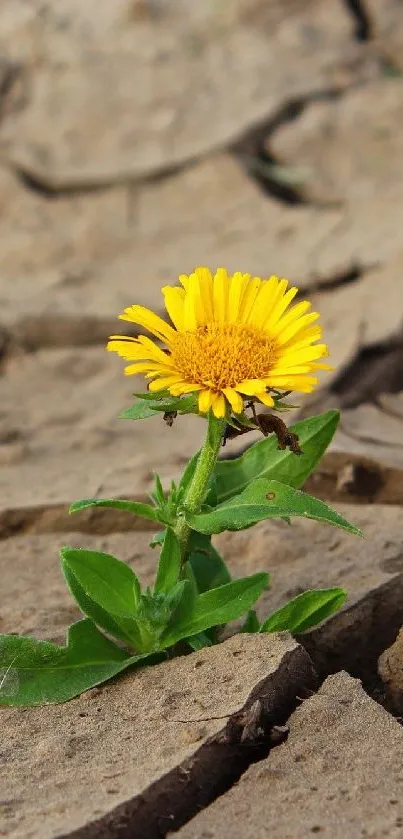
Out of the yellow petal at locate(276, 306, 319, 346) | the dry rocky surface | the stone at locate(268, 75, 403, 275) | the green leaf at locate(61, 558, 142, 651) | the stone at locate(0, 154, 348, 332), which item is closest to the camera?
the dry rocky surface

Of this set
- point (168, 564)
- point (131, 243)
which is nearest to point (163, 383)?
point (168, 564)

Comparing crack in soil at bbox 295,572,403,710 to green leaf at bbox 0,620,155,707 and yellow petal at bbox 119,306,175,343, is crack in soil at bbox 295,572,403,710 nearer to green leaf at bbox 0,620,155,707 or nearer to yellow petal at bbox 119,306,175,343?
green leaf at bbox 0,620,155,707

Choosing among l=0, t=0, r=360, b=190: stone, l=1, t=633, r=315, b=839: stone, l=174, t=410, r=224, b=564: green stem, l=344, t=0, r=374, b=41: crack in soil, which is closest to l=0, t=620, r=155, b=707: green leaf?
l=1, t=633, r=315, b=839: stone

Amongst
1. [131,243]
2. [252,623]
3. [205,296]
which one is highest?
[131,243]

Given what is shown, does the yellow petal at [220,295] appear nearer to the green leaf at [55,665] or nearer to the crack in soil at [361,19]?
the green leaf at [55,665]

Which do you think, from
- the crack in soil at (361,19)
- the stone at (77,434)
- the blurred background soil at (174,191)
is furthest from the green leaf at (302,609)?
the crack in soil at (361,19)

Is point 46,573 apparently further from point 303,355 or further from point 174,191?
point 174,191
